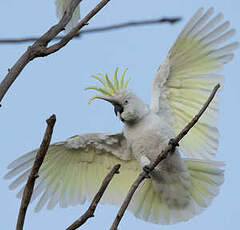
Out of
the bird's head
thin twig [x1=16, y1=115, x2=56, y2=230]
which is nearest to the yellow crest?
the bird's head

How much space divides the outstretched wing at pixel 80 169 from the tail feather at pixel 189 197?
0.17m

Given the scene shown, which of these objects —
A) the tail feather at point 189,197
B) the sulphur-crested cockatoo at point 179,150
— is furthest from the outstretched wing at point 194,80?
the tail feather at point 189,197

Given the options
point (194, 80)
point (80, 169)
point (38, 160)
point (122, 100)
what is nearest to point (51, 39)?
point (38, 160)

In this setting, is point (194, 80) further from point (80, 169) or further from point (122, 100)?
point (80, 169)

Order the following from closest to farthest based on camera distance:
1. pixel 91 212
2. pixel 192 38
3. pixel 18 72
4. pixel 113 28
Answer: pixel 113 28 → pixel 18 72 → pixel 91 212 → pixel 192 38

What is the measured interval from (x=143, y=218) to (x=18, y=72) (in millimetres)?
2436

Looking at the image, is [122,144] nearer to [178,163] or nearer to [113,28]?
[178,163]

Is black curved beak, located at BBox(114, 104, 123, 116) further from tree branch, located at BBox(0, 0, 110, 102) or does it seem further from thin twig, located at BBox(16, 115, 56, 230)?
thin twig, located at BBox(16, 115, 56, 230)

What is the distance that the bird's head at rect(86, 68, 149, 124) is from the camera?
3.47 m

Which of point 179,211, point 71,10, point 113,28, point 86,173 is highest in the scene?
point 71,10

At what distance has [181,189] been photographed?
3736 millimetres

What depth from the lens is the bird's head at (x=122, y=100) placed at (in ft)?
11.4

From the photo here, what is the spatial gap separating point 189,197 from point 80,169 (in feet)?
2.71

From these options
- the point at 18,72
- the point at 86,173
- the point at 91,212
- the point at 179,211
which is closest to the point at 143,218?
the point at 179,211
